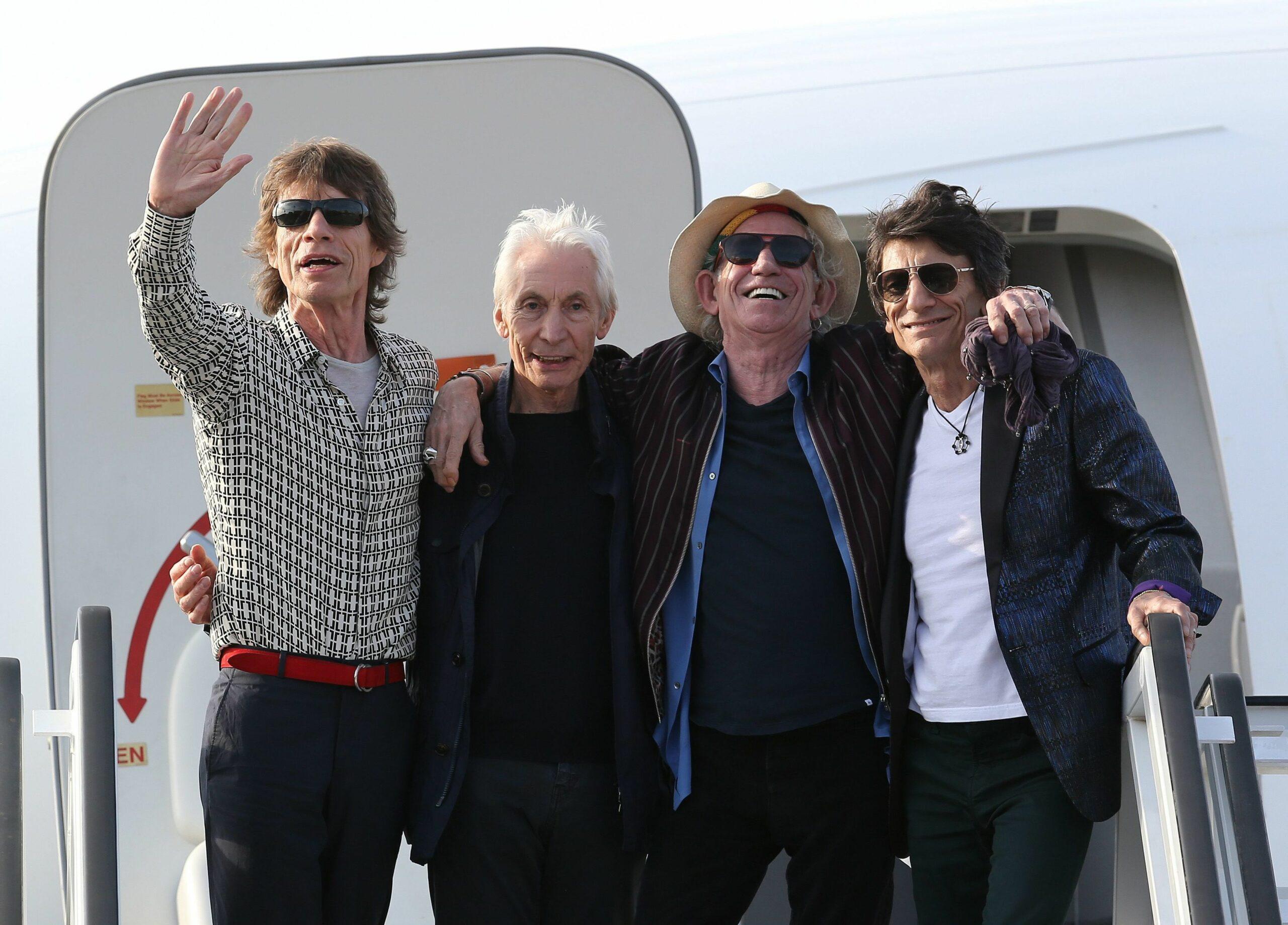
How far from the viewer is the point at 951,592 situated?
2314 millimetres

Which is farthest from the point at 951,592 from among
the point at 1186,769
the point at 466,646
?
the point at 466,646

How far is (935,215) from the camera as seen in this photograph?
2447mm

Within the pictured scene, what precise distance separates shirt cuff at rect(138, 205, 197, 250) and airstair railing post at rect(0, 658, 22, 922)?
0.74 meters

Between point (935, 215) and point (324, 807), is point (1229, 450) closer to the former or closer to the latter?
point (935, 215)

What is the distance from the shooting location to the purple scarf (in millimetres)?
2115

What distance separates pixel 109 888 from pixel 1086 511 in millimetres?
1733

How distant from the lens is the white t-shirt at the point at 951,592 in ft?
7.37

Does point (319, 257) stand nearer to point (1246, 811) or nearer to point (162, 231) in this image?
point (162, 231)

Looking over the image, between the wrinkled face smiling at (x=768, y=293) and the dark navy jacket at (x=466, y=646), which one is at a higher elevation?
the wrinkled face smiling at (x=768, y=293)

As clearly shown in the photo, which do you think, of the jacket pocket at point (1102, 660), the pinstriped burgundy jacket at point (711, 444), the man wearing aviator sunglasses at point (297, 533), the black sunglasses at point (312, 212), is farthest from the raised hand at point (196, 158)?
the jacket pocket at point (1102, 660)

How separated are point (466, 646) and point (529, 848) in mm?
385

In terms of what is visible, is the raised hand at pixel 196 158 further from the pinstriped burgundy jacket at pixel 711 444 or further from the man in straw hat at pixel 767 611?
the pinstriped burgundy jacket at pixel 711 444

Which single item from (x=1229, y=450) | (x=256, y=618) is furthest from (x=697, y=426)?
(x=1229, y=450)

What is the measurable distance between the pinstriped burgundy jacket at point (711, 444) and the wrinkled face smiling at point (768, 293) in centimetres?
8
